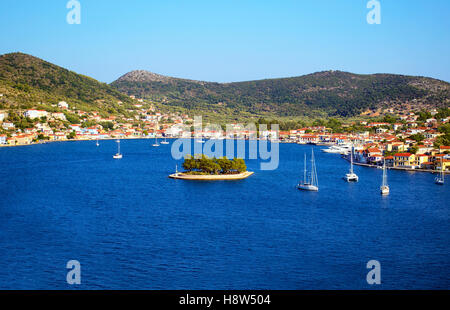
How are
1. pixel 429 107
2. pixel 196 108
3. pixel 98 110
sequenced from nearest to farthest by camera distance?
1. pixel 98 110
2. pixel 429 107
3. pixel 196 108

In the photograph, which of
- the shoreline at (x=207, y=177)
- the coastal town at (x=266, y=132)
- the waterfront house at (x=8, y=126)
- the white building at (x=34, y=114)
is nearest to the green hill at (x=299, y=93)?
the coastal town at (x=266, y=132)

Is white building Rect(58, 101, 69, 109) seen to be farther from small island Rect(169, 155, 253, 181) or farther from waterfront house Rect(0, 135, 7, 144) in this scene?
small island Rect(169, 155, 253, 181)

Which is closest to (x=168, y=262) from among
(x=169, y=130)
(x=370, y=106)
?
(x=169, y=130)

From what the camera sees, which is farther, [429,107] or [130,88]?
[130,88]

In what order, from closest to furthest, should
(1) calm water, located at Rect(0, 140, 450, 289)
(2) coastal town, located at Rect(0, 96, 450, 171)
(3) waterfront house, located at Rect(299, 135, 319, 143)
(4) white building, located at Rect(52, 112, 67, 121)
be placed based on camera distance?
1. (1) calm water, located at Rect(0, 140, 450, 289)
2. (2) coastal town, located at Rect(0, 96, 450, 171)
3. (3) waterfront house, located at Rect(299, 135, 319, 143)
4. (4) white building, located at Rect(52, 112, 67, 121)

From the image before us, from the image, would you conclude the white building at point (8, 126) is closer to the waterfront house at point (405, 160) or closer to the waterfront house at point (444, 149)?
the waterfront house at point (405, 160)

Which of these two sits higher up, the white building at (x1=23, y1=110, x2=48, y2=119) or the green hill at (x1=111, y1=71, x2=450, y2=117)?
the green hill at (x1=111, y1=71, x2=450, y2=117)

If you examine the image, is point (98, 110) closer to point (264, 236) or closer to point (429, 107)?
point (429, 107)

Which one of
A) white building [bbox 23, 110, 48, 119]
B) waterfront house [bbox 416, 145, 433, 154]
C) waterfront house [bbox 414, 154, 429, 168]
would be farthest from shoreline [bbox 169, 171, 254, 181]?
white building [bbox 23, 110, 48, 119]

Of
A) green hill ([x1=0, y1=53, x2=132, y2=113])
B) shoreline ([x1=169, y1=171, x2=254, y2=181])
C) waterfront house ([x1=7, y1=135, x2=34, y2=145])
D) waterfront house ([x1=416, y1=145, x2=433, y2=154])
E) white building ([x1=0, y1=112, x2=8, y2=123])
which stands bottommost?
shoreline ([x1=169, y1=171, x2=254, y2=181])
